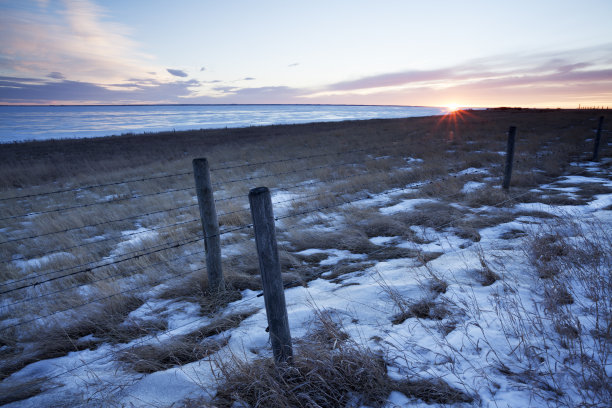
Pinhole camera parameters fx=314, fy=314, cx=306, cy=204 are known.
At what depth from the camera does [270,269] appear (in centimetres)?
224

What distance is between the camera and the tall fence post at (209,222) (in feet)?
11.8

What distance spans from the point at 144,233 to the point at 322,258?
4255mm

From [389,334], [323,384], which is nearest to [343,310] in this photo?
[389,334]

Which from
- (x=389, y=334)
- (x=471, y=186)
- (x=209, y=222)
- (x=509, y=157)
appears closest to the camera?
(x=389, y=334)

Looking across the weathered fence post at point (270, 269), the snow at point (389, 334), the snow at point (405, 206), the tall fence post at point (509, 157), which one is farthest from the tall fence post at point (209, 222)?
the tall fence post at point (509, 157)

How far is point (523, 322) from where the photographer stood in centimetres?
262

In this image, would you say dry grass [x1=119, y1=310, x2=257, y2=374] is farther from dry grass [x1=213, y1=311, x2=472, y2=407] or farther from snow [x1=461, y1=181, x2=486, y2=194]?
snow [x1=461, y1=181, x2=486, y2=194]

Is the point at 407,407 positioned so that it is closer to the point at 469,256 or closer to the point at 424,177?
the point at 469,256

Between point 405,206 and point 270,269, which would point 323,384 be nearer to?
point 270,269

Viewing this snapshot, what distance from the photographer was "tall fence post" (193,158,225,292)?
11.8 ft

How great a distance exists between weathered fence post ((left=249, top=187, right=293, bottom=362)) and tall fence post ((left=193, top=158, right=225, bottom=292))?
1.53 m

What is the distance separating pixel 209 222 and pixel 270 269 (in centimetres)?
170

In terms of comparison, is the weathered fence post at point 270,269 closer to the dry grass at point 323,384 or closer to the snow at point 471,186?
the dry grass at point 323,384

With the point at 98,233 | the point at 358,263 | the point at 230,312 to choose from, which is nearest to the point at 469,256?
the point at 358,263
